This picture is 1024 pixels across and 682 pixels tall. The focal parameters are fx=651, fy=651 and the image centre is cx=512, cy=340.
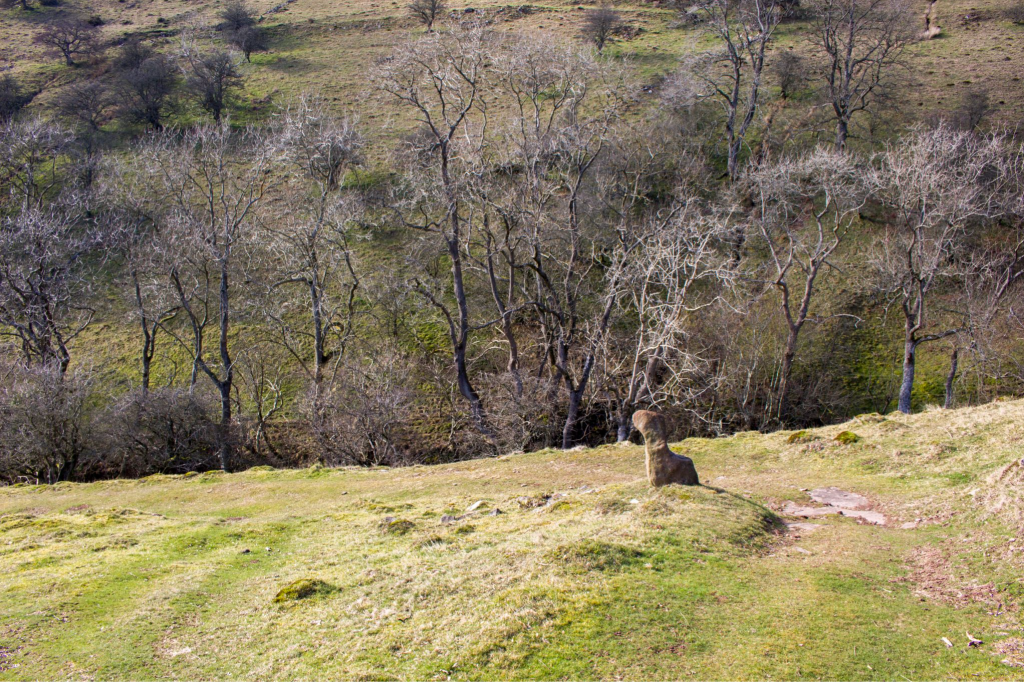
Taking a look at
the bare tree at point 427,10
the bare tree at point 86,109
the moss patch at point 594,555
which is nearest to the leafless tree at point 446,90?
the moss patch at point 594,555

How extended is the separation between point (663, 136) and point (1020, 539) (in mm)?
38755

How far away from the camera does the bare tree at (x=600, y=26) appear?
205 ft

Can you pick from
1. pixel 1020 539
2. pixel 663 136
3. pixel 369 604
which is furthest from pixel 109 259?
pixel 1020 539

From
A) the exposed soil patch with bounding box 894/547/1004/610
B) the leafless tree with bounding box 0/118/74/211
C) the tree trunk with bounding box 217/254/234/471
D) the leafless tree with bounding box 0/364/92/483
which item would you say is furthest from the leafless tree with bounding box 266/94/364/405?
the exposed soil patch with bounding box 894/547/1004/610

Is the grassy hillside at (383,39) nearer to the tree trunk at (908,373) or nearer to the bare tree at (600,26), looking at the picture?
the bare tree at (600,26)

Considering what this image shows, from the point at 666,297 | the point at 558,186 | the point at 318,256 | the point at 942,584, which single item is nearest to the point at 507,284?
the point at 558,186

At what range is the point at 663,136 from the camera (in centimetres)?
4450

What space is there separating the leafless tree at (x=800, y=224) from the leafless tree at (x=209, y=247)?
85.2 feet

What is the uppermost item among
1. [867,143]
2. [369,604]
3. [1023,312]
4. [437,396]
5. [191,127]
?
[191,127]

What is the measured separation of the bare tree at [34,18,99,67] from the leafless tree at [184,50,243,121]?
813 inches

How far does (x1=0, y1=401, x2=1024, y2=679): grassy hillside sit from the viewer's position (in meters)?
7.94

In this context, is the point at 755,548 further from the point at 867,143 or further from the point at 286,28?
the point at 286,28

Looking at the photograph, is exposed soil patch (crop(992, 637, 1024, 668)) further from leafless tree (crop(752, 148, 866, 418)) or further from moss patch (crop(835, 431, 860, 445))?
leafless tree (crop(752, 148, 866, 418))

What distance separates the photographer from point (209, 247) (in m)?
31.8
